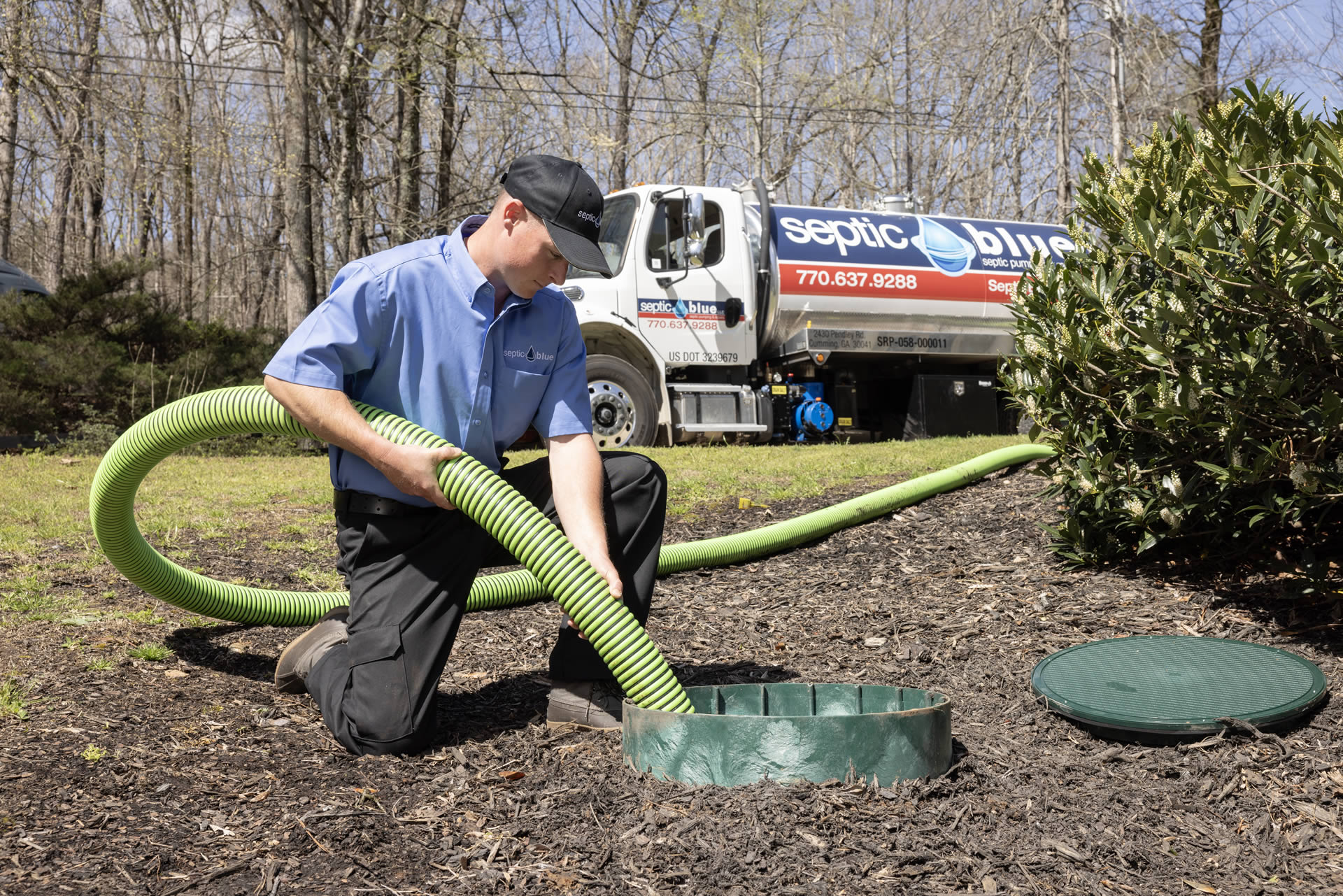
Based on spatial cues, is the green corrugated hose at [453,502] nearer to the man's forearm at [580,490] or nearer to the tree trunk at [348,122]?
the man's forearm at [580,490]

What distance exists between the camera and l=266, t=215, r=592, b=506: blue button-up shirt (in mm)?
2758

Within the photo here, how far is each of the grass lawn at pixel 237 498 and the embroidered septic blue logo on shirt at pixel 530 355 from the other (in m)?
2.12

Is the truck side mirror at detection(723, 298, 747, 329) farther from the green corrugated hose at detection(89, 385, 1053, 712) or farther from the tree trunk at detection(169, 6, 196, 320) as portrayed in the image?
the tree trunk at detection(169, 6, 196, 320)

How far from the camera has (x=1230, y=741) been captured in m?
2.78

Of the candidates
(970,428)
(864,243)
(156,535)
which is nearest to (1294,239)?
(156,535)

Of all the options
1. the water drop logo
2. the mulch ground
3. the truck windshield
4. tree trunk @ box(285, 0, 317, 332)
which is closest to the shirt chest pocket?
the mulch ground

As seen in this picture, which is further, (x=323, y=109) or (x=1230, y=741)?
(x=323, y=109)

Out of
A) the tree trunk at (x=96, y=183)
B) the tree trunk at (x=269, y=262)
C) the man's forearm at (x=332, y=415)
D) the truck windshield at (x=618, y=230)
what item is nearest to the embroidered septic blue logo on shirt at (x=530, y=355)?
the man's forearm at (x=332, y=415)

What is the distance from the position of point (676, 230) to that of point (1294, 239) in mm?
8449

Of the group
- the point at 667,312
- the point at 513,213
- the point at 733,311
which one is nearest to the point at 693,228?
the point at 667,312

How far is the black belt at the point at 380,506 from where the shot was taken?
2.95 metres

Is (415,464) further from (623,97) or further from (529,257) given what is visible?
(623,97)

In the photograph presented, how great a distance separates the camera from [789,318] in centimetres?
1166

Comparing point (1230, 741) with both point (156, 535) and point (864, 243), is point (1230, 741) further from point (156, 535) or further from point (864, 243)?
point (864, 243)
